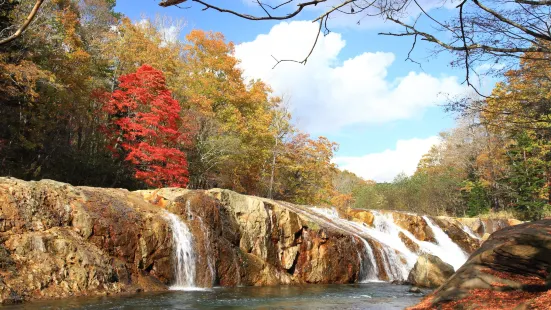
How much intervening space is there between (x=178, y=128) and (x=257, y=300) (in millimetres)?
13701

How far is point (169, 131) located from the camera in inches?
731

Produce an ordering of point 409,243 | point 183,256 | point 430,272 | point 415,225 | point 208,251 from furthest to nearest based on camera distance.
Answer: point 415,225, point 409,243, point 430,272, point 208,251, point 183,256

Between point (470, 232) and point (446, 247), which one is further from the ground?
point (470, 232)

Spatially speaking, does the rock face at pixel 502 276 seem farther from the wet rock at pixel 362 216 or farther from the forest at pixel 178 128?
the wet rock at pixel 362 216

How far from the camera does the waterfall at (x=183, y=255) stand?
488 inches

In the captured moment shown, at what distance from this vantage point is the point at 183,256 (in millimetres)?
12688

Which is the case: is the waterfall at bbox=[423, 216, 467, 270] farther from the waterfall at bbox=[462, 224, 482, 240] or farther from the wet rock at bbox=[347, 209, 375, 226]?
the wet rock at bbox=[347, 209, 375, 226]

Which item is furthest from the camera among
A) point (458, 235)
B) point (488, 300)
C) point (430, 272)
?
point (458, 235)

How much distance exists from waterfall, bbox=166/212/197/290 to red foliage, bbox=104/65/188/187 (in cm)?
519

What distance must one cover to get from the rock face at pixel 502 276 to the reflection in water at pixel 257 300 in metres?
2.54

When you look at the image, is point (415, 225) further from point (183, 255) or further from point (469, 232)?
point (183, 255)

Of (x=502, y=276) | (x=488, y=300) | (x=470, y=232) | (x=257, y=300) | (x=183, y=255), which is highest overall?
(x=470, y=232)

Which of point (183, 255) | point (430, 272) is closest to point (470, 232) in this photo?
point (430, 272)

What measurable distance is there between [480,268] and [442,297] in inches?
46.1
